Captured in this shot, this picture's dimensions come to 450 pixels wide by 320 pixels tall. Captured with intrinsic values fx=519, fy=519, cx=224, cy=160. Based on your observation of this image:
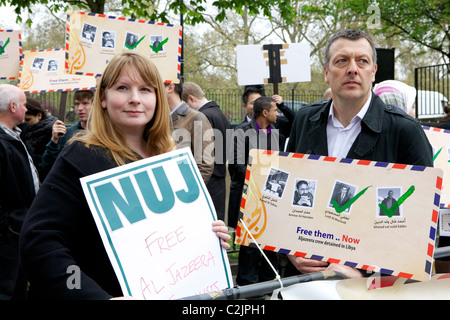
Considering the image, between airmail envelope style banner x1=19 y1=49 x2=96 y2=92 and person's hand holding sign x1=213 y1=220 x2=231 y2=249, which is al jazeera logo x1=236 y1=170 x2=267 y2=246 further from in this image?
airmail envelope style banner x1=19 y1=49 x2=96 y2=92

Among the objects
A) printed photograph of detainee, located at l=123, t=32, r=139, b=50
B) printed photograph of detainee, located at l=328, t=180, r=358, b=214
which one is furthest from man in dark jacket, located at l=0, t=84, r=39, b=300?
printed photograph of detainee, located at l=328, t=180, r=358, b=214

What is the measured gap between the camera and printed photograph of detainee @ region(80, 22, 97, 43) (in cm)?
522

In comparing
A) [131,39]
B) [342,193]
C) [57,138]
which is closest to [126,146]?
[342,193]

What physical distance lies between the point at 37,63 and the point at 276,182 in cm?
525

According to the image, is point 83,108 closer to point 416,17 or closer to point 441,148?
point 441,148

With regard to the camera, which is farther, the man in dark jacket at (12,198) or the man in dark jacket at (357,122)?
the man in dark jacket at (12,198)

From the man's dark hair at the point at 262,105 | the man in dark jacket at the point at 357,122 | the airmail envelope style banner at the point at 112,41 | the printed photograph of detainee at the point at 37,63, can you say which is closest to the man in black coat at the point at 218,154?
the airmail envelope style banner at the point at 112,41

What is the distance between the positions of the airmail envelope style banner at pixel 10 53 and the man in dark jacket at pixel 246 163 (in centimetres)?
285

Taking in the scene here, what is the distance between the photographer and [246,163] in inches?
255

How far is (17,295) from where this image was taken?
5.07 metres

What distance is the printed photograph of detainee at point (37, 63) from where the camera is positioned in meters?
6.64

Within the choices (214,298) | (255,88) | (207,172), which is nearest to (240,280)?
(207,172)

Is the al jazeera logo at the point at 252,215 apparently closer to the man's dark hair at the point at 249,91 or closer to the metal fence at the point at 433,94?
the man's dark hair at the point at 249,91

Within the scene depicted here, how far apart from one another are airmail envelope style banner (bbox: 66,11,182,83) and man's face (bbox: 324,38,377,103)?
113 inches
